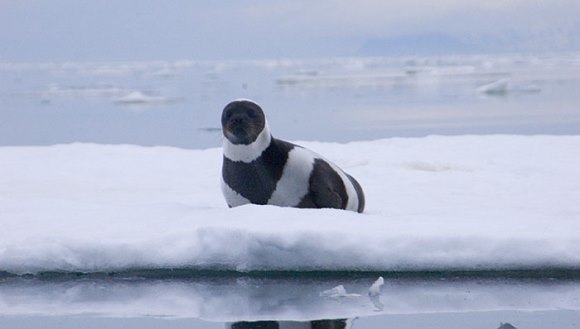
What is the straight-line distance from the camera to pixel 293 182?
16.7 feet

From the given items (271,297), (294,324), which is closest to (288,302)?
(271,297)

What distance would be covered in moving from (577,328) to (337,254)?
1047mm

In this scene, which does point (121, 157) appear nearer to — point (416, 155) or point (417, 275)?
point (416, 155)

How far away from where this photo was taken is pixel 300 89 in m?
27.0

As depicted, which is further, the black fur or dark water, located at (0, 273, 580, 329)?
the black fur

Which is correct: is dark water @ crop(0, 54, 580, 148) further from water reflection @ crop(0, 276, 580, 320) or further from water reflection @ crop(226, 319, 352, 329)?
water reflection @ crop(226, 319, 352, 329)

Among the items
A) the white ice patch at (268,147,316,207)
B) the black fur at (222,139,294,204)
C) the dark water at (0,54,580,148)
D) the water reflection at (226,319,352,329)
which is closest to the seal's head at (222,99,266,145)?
the black fur at (222,139,294,204)

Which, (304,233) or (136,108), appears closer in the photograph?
(304,233)

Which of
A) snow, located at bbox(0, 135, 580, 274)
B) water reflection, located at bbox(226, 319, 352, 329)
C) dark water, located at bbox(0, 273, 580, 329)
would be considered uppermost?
snow, located at bbox(0, 135, 580, 274)

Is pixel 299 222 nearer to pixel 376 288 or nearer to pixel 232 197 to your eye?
pixel 376 288

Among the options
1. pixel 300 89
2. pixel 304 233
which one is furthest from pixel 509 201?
pixel 300 89

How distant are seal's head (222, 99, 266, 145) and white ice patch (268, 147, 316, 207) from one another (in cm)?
22

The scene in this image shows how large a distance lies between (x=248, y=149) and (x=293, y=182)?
279 mm

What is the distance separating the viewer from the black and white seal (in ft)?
16.6
